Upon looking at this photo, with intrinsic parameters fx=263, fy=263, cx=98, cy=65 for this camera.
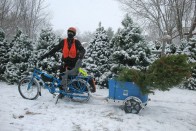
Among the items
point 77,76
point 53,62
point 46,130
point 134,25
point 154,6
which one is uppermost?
point 154,6

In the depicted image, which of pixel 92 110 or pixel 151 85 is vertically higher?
pixel 151 85

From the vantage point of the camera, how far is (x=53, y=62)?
8.95 meters

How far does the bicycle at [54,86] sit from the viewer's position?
705cm

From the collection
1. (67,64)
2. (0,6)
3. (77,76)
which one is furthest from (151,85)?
(0,6)

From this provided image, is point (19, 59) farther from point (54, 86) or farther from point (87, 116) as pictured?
point (87, 116)

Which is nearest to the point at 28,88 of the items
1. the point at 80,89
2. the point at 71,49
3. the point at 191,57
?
the point at 80,89

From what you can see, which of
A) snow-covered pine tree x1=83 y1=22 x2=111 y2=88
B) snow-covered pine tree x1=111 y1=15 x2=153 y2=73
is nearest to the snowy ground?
snow-covered pine tree x1=111 y1=15 x2=153 y2=73

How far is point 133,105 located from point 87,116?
3.82 ft

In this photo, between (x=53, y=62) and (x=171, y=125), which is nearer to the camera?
(x=171, y=125)

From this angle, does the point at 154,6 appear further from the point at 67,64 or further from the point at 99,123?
the point at 99,123

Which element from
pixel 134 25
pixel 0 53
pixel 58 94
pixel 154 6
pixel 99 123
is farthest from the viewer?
pixel 154 6

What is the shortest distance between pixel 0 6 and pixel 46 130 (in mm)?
21963

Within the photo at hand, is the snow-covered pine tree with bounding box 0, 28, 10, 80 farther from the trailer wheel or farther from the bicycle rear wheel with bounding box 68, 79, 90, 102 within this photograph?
the trailer wheel

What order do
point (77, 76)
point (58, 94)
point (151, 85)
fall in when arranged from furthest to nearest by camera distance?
point (58, 94) < point (77, 76) < point (151, 85)
